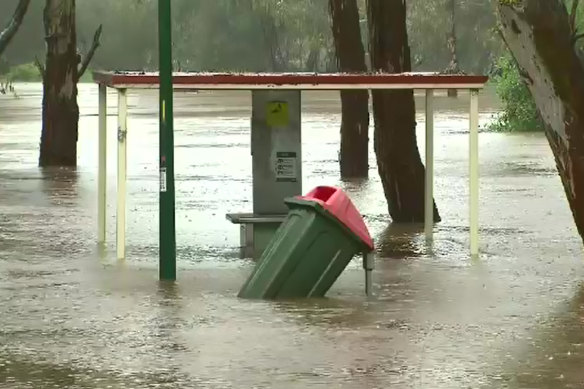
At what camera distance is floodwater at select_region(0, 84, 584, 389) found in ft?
30.9

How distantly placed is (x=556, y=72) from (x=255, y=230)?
10.9 ft

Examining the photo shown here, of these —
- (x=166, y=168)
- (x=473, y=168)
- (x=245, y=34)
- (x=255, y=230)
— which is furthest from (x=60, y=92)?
(x=245, y=34)

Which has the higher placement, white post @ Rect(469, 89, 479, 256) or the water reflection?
white post @ Rect(469, 89, 479, 256)

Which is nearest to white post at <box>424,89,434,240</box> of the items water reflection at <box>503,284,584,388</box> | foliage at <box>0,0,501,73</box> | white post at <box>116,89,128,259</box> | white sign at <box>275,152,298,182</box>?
white sign at <box>275,152,298,182</box>

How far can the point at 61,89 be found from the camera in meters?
28.6

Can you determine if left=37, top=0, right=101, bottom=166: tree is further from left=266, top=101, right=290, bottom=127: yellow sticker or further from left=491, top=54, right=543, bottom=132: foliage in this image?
left=491, top=54, right=543, bottom=132: foliage

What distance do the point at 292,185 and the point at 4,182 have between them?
10.1 m

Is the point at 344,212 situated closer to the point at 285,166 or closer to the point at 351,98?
the point at 285,166

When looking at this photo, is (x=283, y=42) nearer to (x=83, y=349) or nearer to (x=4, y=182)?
(x=4, y=182)

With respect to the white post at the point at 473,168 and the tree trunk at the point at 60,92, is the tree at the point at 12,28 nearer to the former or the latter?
the tree trunk at the point at 60,92

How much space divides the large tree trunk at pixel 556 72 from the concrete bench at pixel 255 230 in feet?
9.15

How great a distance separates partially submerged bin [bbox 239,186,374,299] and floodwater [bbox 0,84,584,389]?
18cm

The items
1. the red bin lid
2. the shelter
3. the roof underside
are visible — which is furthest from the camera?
the shelter

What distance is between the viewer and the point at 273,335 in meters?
10.5
